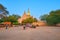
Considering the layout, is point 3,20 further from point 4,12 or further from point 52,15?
point 52,15

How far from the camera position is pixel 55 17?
7119 centimetres

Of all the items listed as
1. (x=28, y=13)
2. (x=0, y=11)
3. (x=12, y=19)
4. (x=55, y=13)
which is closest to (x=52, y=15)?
(x=55, y=13)

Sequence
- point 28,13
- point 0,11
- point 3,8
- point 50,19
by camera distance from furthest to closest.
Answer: point 28,13 → point 50,19 → point 3,8 → point 0,11

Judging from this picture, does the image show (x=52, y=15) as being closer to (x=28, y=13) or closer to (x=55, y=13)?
(x=55, y=13)

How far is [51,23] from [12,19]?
18.8m

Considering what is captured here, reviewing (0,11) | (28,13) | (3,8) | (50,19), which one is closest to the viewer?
(0,11)

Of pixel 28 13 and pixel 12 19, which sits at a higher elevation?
pixel 28 13

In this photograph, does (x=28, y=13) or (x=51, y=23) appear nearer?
(x=51, y=23)

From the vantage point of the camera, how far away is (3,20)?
75250mm

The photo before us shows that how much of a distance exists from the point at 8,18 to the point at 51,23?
819 inches

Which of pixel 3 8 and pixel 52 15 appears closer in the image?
pixel 3 8

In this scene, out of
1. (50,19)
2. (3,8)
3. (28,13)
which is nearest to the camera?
(3,8)

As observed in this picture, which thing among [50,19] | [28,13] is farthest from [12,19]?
[28,13]

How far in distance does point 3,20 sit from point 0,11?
12.9 m
